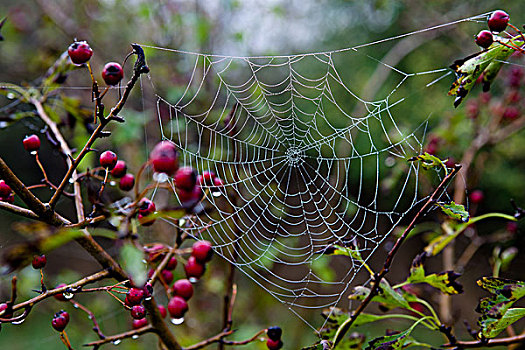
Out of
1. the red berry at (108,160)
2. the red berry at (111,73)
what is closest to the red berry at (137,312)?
the red berry at (108,160)

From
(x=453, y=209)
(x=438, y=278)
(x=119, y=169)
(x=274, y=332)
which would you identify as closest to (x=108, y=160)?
(x=119, y=169)

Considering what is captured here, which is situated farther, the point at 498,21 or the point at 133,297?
the point at 498,21

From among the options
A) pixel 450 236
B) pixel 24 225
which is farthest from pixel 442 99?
pixel 24 225

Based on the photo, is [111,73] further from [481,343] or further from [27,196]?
[481,343]

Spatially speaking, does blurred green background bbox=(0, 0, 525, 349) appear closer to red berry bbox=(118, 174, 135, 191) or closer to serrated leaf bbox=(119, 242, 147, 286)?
serrated leaf bbox=(119, 242, 147, 286)

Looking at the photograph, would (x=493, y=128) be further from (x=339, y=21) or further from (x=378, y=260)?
(x=339, y=21)

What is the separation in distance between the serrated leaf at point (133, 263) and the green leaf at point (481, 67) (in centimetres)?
64

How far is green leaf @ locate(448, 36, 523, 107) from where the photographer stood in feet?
2.67

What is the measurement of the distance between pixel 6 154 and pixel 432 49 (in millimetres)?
6071

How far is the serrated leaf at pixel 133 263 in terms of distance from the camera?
1.67 ft

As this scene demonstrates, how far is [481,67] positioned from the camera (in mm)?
825

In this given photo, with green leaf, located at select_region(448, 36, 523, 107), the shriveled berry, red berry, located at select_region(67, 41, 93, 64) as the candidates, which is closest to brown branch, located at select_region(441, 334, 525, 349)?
the shriveled berry

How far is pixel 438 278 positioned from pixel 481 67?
0.45 meters

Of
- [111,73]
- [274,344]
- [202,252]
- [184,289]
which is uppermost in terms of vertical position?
[111,73]
